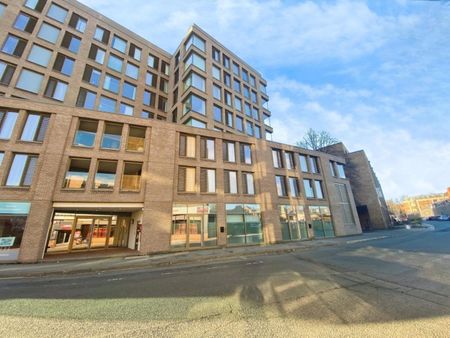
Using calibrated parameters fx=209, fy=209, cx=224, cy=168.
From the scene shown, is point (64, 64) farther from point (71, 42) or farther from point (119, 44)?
point (119, 44)

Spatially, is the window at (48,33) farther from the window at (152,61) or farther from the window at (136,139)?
the window at (136,139)

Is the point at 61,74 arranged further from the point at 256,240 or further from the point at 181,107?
the point at 256,240

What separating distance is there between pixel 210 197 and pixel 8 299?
537 inches

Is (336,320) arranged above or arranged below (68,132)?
below

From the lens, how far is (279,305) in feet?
16.4

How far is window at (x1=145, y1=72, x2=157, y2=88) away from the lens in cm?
2999

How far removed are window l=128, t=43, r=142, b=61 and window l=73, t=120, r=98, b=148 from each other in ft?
56.6

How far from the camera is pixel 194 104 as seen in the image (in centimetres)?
2536

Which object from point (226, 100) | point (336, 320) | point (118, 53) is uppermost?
point (118, 53)

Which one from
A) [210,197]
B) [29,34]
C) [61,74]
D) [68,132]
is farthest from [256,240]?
[29,34]

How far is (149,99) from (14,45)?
44.9 feet

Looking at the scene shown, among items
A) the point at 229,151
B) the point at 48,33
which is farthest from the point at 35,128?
the point at 229,151

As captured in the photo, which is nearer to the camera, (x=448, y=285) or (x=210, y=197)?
(x=448, y=285)

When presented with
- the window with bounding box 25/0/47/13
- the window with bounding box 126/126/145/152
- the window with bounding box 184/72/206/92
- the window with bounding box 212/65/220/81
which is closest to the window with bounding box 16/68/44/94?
the window with bounding box 25/0/47/13
